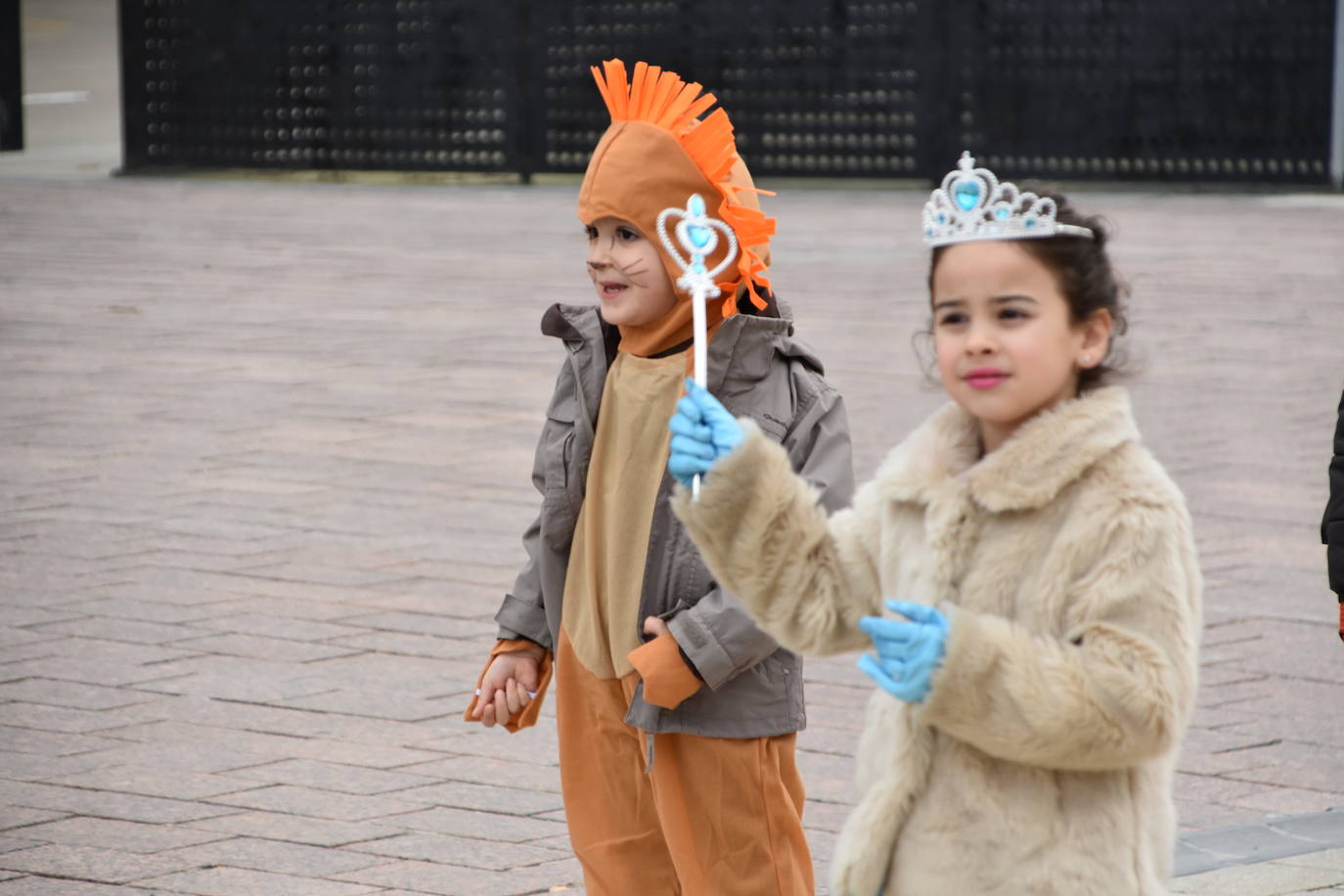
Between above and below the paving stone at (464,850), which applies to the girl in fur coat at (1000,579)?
above

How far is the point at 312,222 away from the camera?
1510 cm

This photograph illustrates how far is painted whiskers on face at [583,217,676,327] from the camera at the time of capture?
276cm

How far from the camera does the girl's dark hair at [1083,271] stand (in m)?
2.11

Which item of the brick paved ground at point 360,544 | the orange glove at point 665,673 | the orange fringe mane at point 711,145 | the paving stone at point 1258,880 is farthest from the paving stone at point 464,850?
the orange fringe mane at point 711,145

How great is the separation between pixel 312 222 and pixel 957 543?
44.4 feet

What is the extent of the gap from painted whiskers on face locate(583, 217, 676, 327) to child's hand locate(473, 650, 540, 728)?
55cm

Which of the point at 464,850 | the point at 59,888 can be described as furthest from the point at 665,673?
the point at 59,888

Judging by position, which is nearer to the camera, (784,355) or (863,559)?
(863,559)

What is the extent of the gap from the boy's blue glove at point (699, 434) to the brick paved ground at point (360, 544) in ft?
1.72

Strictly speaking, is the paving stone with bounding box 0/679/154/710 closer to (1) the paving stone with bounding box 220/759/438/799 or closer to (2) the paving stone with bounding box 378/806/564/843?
(1) the paving stone with bounding box 220/759/438/799

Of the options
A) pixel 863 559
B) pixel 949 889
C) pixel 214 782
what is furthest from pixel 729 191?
pixel 214 782

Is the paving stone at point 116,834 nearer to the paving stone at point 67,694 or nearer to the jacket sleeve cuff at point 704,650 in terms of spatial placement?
the paving stone at point 67,694

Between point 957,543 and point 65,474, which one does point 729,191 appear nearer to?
point 957,543


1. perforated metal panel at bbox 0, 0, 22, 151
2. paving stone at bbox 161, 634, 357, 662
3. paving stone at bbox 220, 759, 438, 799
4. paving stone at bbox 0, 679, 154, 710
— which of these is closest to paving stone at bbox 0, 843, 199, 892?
paving stone at bbox 220, 759, 438, 799
